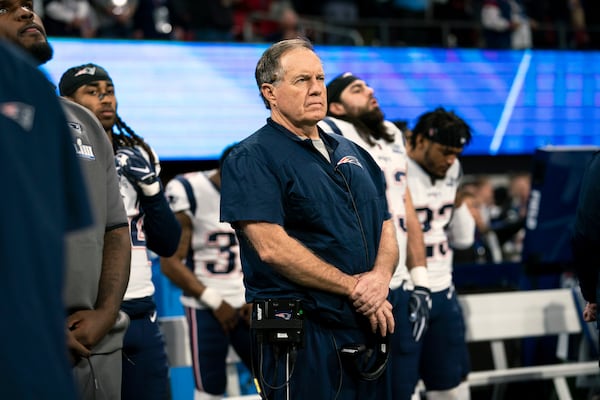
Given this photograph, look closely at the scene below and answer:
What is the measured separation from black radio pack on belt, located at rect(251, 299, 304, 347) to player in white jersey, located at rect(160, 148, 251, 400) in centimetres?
171

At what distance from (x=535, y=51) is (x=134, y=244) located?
22.6 feet

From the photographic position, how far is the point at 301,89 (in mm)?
2990

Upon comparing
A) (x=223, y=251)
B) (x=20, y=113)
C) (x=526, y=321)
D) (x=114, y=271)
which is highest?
(x=20, y=113)

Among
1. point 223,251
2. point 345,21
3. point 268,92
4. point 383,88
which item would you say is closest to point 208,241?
point 223,251

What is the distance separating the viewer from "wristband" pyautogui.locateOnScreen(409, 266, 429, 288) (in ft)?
13.3

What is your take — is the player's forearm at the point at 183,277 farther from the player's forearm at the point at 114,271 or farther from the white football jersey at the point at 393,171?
the player's forearm at the point at 114,271

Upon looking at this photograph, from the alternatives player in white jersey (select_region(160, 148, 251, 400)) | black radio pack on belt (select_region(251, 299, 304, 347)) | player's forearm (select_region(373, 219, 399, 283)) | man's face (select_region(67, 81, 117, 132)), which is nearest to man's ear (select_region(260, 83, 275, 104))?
player's forearm (select_region(373, 219, 399, 283))

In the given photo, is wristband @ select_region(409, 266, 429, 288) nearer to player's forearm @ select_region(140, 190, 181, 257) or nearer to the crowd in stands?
player's forearm @ select_region(140, 190, 181, 257)

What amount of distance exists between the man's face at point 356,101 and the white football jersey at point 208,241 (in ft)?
2.84

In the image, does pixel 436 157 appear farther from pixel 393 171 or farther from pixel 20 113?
pixel 20 113

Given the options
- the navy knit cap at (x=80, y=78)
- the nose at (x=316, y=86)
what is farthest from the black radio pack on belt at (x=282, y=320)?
the navy knit cap at (x=80, y=78)

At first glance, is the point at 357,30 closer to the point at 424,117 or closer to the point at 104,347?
the point at 424,117

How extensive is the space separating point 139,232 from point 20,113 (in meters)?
2.22

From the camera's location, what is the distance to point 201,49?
8.12 meters
